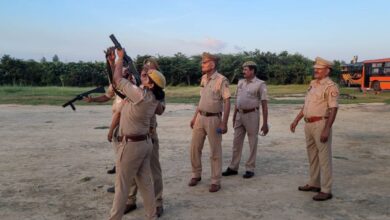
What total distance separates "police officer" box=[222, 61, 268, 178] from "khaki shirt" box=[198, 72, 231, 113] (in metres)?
0.84

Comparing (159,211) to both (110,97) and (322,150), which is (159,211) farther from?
(322,150)

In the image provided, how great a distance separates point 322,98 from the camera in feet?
18.2

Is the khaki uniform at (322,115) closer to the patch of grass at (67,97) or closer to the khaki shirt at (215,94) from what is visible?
the khaki shirt at (215,94)

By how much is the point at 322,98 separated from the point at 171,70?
128 ft

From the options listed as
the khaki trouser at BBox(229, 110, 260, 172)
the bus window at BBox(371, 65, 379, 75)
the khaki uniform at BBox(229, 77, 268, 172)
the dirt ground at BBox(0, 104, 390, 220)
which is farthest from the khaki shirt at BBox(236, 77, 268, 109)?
the bus window at BBox(371, 65, 379, 75)

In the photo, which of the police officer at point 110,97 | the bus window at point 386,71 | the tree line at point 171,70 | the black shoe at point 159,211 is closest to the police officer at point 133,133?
the police officer at point 110,97

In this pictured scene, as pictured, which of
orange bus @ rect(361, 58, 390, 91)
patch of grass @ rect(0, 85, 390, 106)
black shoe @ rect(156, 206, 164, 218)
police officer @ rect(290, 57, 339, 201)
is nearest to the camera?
black shoe @ rect(156, 206, 164, 218)

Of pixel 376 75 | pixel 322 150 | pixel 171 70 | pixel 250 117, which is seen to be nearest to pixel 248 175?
pixel 250 117

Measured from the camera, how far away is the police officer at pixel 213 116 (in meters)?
5.93

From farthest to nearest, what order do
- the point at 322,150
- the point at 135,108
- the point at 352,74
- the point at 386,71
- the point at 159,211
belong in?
1. the point at 352,74
2. the point at 386,71
3. the point at 322,150
4. the point at 159,211
5. the point at 135,108

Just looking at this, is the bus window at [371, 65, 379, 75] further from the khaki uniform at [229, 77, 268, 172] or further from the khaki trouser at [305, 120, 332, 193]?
the khaki trouser at [305, 120, 332, 193]

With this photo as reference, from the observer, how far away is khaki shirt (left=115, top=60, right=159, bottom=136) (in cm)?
402

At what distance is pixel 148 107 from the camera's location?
4.14 m

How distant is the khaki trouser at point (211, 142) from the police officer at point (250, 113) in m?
0.83
